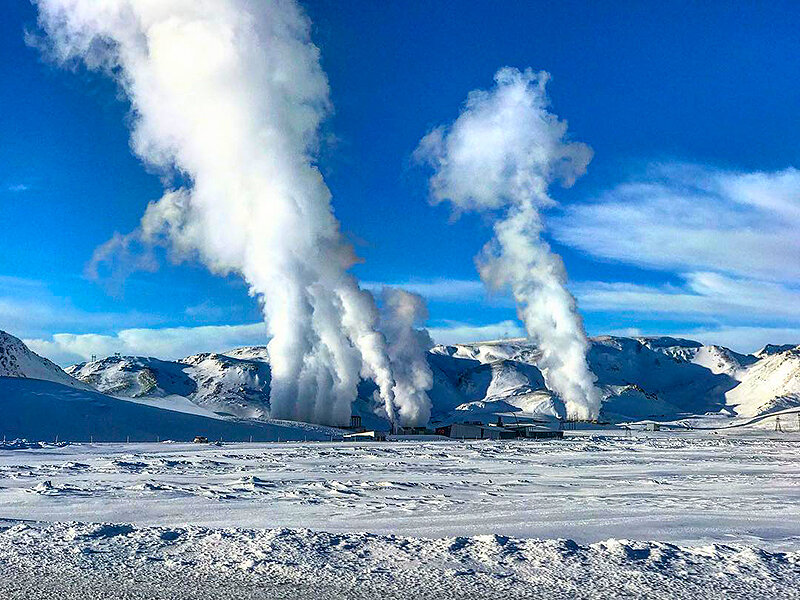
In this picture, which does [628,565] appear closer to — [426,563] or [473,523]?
[426,563]

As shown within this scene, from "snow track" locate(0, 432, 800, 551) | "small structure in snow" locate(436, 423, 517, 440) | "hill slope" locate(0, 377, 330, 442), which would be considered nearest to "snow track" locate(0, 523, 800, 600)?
"snow track" locate(0, 432, 800, 551)

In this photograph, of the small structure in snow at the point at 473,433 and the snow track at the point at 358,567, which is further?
the small structure in snow at the point at 473,433

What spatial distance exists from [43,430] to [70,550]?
9229 cm

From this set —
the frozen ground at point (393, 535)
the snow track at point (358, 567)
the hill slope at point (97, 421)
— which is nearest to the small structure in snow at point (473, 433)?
the hill slope at point (97, 421)

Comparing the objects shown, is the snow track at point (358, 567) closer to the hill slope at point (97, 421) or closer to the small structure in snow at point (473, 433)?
the hill slope at point (97, 421)

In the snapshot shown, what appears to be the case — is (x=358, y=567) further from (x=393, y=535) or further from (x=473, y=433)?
(x=473, y=433)

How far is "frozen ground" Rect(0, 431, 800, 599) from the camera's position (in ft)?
56.7

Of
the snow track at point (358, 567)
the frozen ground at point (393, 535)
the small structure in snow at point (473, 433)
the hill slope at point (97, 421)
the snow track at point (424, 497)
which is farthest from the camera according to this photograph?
the small structure in snow at point (473, 433)

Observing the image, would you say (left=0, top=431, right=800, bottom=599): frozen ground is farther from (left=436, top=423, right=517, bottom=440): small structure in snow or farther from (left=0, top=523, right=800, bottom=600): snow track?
(left=436, top=423, right=517, bottom=440): small structure in snow

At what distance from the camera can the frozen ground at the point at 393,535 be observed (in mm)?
17297

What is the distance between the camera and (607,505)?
31641 millimetres

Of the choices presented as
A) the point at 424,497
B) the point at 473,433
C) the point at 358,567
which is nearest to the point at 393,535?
the point at 358,567

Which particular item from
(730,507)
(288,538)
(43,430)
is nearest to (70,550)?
(288,538)

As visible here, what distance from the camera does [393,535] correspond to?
23.2 meters
